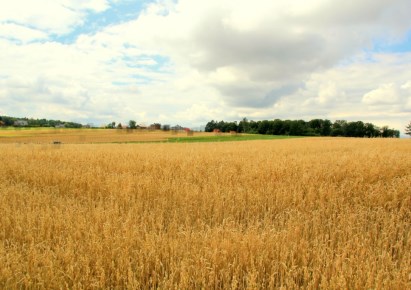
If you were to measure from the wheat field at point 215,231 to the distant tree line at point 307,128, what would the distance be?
10846cm

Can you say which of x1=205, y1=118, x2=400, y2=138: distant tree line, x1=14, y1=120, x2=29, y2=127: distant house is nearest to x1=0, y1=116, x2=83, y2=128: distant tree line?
x1=14, y1=120, x2=29, y2=127: distant house

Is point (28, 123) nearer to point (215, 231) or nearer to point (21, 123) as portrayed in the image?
point (21, 123)

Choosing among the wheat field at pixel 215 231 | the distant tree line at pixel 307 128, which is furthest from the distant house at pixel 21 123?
the wheat field at pixel 215 231

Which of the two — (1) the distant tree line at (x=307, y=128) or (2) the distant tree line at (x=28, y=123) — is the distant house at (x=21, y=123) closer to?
(2) the distant tree line at (x=28, y=123)

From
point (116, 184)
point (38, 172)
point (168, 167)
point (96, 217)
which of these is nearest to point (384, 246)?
point (96, 217)

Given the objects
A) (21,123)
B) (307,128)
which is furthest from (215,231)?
(307,128)

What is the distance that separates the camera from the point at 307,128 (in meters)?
120

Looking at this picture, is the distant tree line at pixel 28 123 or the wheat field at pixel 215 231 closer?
the wheat field at pixel 215 231

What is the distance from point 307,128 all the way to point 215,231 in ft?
401

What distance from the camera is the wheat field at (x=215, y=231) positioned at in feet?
12.7

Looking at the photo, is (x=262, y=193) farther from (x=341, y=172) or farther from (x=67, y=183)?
(x=67, y=183)

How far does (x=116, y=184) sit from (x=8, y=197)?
264 centimetres

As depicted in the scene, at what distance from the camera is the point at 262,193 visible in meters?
7.92

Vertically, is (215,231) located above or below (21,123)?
below
